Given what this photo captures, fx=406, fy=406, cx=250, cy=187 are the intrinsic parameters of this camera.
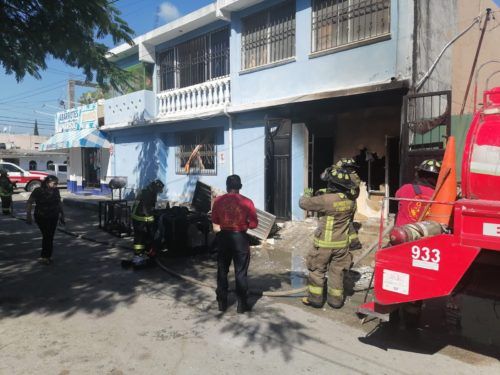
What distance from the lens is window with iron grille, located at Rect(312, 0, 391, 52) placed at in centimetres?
782

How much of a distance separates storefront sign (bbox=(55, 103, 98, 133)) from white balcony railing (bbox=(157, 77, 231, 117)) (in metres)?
5.16

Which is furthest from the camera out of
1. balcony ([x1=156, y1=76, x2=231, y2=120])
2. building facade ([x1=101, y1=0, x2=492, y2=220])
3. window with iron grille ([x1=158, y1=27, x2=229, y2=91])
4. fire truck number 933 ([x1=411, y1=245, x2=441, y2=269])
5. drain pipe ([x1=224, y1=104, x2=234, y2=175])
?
window with iron grille ([x1=158, y1=27, x2=229, y2=91])

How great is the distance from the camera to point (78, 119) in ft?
61.0

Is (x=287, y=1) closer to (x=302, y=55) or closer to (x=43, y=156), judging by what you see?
(x=302, y=55)

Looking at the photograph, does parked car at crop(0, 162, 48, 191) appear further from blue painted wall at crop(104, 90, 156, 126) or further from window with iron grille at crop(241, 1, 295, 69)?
window with iron grille at crop(241, 1, 295, 69)

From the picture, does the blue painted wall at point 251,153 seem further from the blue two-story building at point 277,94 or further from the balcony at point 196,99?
the balcony at point 196,99

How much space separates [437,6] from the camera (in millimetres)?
8062

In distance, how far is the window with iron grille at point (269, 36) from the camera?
9.55 m

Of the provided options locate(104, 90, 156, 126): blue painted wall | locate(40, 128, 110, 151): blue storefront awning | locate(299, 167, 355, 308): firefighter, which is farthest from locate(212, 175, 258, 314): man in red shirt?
locate(40, 128, 110, 151): blue storefront awning

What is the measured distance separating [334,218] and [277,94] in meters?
5.59

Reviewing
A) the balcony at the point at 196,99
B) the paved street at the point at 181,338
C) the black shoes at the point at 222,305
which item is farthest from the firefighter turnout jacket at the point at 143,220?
the balcony at the point at 196,99

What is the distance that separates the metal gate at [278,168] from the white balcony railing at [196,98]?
1.97 meters

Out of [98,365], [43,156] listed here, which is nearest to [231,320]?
[98,365]

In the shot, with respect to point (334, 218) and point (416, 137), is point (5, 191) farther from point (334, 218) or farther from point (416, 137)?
point (416, 137)
